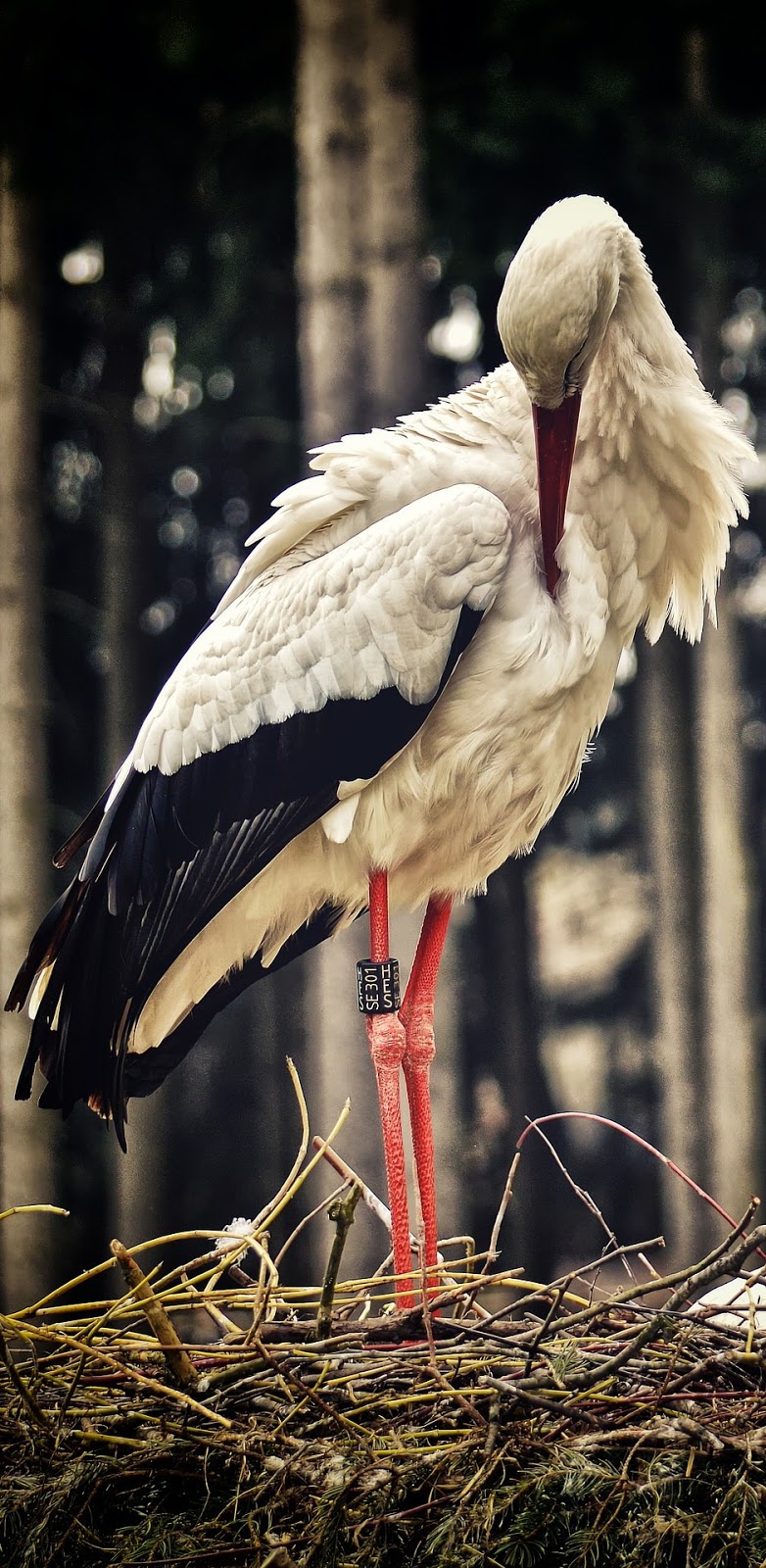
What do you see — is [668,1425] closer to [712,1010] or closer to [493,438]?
[493,438]

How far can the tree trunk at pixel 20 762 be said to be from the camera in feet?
16.6

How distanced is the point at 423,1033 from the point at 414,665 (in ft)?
2.13

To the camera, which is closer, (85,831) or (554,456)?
(554,456)

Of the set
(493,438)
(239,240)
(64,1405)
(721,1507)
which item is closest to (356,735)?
(493,438)

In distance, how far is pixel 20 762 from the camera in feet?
16.9

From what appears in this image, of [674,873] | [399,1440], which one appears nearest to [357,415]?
[674,873]

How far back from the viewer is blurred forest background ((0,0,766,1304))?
15.0ft

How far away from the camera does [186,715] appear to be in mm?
2324

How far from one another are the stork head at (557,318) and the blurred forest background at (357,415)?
224 centimetres

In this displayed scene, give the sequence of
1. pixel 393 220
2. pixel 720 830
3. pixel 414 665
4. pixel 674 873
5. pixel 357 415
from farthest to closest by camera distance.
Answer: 1. pixel 674 873
2. pixel 720 830
3. pixel 393 220
4. pixel 357 415
5. pixel 414 665

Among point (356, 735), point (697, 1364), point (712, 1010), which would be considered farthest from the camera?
point (712, 1010)

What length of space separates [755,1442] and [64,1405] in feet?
2.34

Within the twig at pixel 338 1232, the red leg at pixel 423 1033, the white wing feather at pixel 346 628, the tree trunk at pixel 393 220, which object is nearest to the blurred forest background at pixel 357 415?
the tree trunk at pixel 393 220

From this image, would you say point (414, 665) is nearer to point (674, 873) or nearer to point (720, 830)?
point (720, 830)
